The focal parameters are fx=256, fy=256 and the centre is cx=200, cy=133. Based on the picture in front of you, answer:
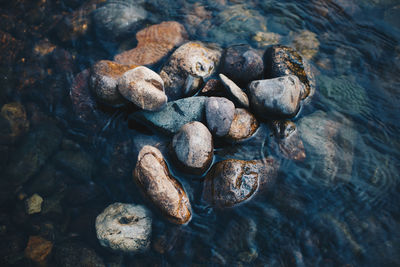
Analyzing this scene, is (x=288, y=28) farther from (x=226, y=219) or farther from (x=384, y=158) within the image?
(x=226, y=219)

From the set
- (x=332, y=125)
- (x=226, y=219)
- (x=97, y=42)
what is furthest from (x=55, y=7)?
(x=332, y=125)

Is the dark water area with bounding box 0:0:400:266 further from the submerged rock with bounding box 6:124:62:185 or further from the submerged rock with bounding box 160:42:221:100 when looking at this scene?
the submerged rock with bounding box 160:42:221:100

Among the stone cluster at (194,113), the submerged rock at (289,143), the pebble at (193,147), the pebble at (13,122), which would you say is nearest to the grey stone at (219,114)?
the stone cluster at (194,113)

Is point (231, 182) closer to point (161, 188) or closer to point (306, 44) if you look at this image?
point (161, 188)

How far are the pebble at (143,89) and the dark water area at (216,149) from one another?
47 centimetres

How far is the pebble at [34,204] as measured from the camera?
3.61 m

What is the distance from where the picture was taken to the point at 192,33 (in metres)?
4.68

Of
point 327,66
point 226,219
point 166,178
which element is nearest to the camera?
point 166,178

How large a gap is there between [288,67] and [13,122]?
4239mm

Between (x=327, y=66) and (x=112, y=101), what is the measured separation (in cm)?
367

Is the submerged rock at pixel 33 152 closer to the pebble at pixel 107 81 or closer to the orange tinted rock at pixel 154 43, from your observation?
the pebble at pixel 107 81

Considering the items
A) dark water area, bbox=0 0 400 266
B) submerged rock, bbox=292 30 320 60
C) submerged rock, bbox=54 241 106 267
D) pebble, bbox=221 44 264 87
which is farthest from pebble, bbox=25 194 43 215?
submerged rock, bbox=292 30 320 60

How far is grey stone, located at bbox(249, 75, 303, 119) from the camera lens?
3.49m

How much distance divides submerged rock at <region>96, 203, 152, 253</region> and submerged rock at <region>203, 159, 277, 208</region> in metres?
0.85
